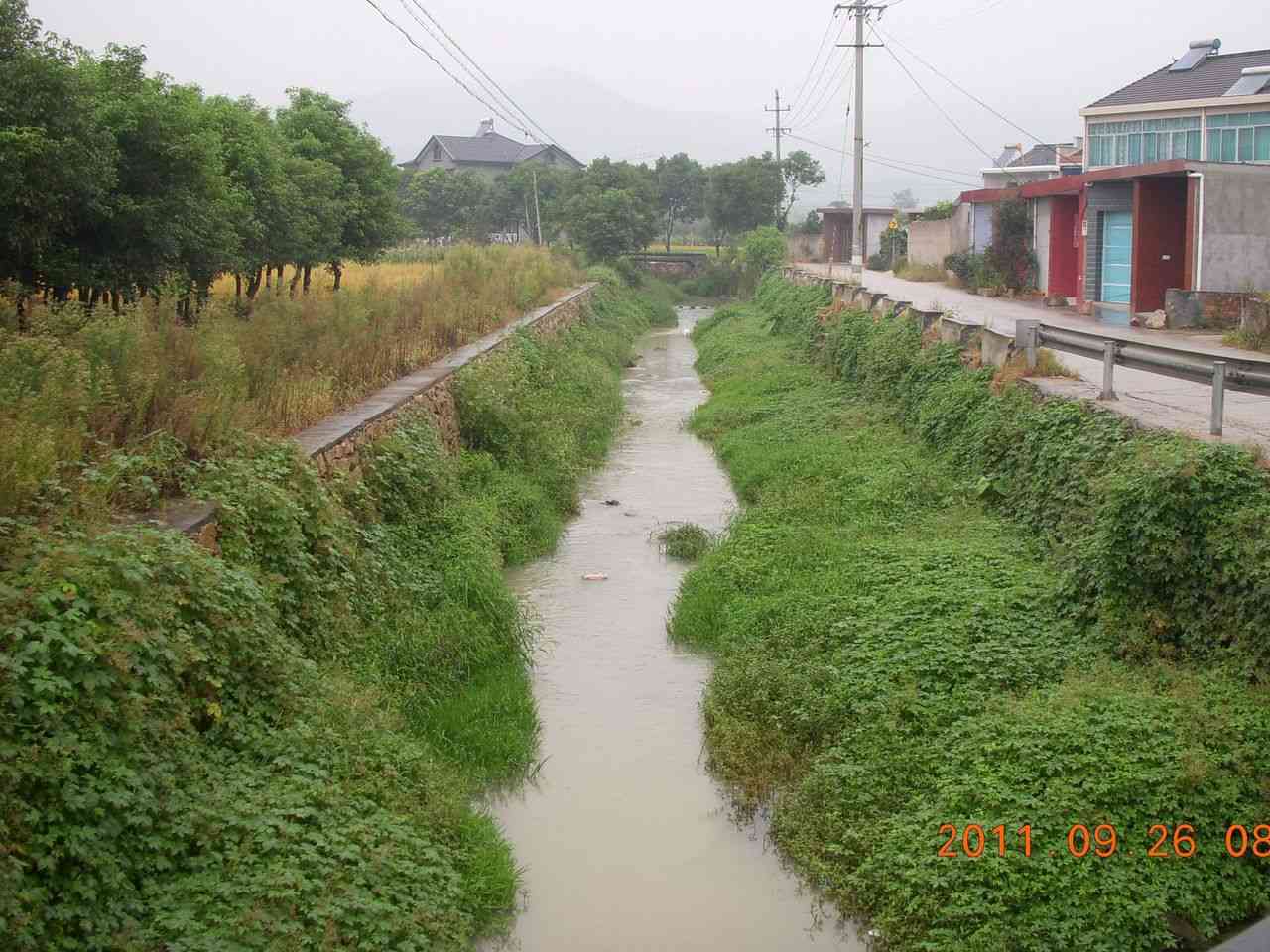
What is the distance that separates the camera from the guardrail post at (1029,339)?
12625 millimetres

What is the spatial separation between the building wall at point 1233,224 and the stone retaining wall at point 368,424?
40.8 ft

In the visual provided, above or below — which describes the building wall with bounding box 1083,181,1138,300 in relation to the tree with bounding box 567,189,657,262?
below

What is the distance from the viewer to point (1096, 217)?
81.1 feet

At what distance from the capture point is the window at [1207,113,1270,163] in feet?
123

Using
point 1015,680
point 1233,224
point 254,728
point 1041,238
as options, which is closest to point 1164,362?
point 1015,680

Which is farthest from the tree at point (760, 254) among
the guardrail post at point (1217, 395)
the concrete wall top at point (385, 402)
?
the guardrail post at point (1217, 395)

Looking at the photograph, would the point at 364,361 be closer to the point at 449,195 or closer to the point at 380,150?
the point at 380,150

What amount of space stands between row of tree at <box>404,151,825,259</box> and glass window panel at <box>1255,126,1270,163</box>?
79.1 ft

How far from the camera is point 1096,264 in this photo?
2495cm

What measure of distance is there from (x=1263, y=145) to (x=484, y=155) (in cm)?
5604

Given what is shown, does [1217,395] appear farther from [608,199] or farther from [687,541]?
[608,199]

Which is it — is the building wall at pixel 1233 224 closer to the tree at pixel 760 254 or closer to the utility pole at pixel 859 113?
the utility pole at pixel 859 113

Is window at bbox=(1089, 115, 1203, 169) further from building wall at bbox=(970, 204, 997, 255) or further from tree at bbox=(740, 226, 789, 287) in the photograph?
tree at bbox=(740, 226, 789, 287)

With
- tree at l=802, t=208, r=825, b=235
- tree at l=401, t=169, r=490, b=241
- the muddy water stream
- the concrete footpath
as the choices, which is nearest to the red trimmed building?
the concrete footpath
